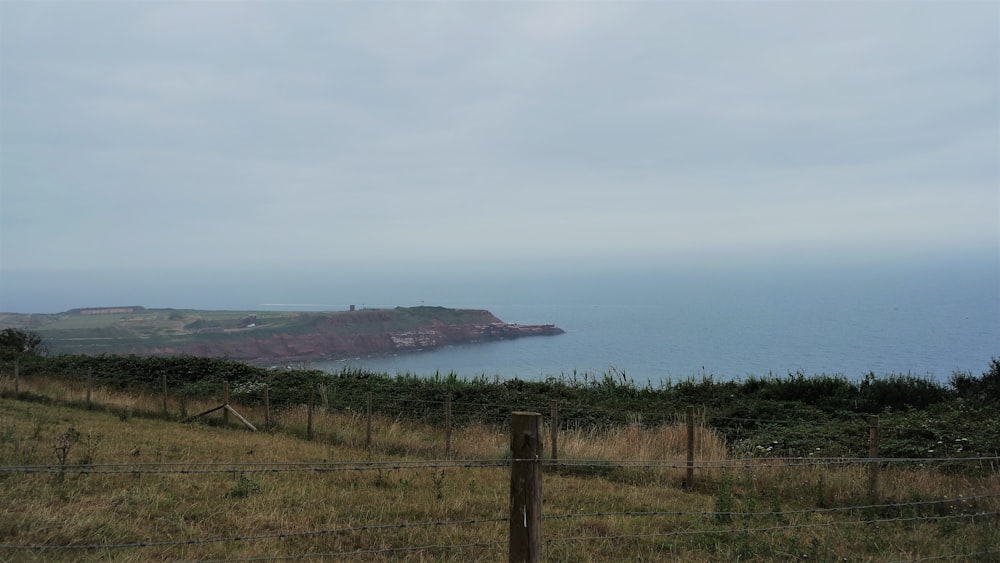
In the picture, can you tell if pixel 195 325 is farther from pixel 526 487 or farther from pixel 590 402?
pixel 526 487

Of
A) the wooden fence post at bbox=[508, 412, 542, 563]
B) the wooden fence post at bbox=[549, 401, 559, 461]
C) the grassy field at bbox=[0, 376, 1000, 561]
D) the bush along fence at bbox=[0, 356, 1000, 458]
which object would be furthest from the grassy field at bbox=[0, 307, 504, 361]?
the wooden fence post at bbox=[508, 412, 542, 563]

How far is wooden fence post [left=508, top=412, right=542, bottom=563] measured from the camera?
3609mm

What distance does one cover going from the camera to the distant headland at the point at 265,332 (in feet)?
149

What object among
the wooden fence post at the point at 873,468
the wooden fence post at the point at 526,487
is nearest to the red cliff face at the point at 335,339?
the wooden fence post at the point at 873,468

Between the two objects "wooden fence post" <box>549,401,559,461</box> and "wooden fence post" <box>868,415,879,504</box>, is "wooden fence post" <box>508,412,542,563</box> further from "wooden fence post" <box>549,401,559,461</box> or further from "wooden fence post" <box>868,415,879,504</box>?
"wooden fence post" <box>549,401,559,461</box>

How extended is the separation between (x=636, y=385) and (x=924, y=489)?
493 inches

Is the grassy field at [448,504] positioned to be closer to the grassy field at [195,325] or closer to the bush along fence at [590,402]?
the bush along fence at [590,402]

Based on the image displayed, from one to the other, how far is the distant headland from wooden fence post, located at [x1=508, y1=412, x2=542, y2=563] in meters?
40.1

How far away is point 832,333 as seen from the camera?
81.8m

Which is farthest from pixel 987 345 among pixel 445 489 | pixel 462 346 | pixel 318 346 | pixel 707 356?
pixel 445 489

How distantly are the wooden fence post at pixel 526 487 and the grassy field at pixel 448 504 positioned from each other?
559mm

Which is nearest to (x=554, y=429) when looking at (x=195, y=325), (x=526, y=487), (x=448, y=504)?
(x=448, y=504)

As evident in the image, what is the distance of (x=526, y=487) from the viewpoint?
3611 mm

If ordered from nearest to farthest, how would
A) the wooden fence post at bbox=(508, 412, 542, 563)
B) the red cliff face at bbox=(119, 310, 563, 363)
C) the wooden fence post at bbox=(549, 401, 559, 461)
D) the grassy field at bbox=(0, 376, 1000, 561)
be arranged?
the wooden fence post at bbox=(508, 412, 542, 563), the grassy field at bbox=(0, 376, 1000, 561), the wooden fence post at bbox=(549, 401, 559, 461), the red cliff face at bbox=(119, 310, 563, 363)
